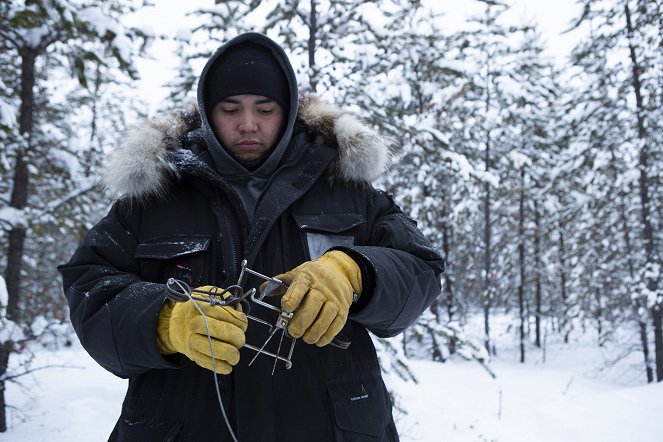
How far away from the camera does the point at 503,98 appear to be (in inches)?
635

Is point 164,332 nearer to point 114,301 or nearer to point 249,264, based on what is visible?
point 114,301

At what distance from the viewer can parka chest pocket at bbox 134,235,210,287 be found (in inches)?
77.2

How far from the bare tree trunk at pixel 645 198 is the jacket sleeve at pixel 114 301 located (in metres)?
13.5

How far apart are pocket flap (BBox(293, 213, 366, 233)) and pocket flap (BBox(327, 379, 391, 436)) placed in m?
0.64

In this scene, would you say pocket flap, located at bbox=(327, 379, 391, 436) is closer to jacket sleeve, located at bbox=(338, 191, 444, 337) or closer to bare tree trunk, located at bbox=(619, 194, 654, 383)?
jacket sleeve, located at bbox=(338, 191, 444, 337)

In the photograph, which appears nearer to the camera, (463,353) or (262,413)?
(262,413)

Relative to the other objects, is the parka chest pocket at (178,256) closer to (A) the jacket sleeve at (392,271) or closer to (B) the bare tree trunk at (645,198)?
(A) the jacket sleeve at (392,271)

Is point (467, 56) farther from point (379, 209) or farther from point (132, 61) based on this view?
point (379, 209)

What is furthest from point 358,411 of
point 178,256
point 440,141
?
point 440,141

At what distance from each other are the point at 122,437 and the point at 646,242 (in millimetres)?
14611

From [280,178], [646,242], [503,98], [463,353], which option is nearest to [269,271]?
[280,178]

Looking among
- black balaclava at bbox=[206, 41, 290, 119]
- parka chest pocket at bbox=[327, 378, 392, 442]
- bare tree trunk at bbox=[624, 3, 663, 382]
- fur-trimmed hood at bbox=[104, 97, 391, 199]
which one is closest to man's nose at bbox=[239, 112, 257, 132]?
black balaclava at bbox=[206, 41, 290, 119]

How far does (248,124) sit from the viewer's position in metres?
2.26

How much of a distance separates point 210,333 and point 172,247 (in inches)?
21.6
